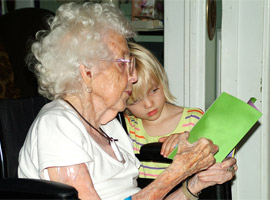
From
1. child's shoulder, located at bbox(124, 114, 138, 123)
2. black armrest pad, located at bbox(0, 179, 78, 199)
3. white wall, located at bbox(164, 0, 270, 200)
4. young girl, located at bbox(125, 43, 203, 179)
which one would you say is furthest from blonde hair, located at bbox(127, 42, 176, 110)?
black armrest pad, located at bbox(0, 179, 78, 199)

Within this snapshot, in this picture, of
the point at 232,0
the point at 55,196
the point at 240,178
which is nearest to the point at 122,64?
the point at 55,196

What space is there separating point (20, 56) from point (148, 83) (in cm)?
115

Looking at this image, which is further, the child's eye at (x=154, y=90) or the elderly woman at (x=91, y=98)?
the child's eye at (x=154, y=90)

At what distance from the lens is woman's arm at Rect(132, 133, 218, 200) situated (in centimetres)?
141

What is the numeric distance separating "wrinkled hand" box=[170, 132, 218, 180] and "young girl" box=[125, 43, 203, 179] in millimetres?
161

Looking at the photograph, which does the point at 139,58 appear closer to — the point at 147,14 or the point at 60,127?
the point at 60,127

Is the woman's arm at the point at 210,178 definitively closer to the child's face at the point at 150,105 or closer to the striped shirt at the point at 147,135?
the striped shirt at the point at 147,135

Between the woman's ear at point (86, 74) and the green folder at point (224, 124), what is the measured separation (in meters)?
0.38

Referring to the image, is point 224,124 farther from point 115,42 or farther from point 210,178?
point 115,42

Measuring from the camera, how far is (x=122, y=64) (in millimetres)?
1518

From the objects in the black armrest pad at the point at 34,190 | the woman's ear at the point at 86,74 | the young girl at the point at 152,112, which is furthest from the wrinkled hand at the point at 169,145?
the black armrest pad at the point at 34,190

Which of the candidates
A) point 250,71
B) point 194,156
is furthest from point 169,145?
point 250,71

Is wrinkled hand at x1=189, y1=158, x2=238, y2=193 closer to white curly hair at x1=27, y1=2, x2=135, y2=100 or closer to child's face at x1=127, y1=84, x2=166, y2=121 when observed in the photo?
child's face at x1=127, y1=84, x2=166, y2=121

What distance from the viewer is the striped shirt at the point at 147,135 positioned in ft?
6.34
